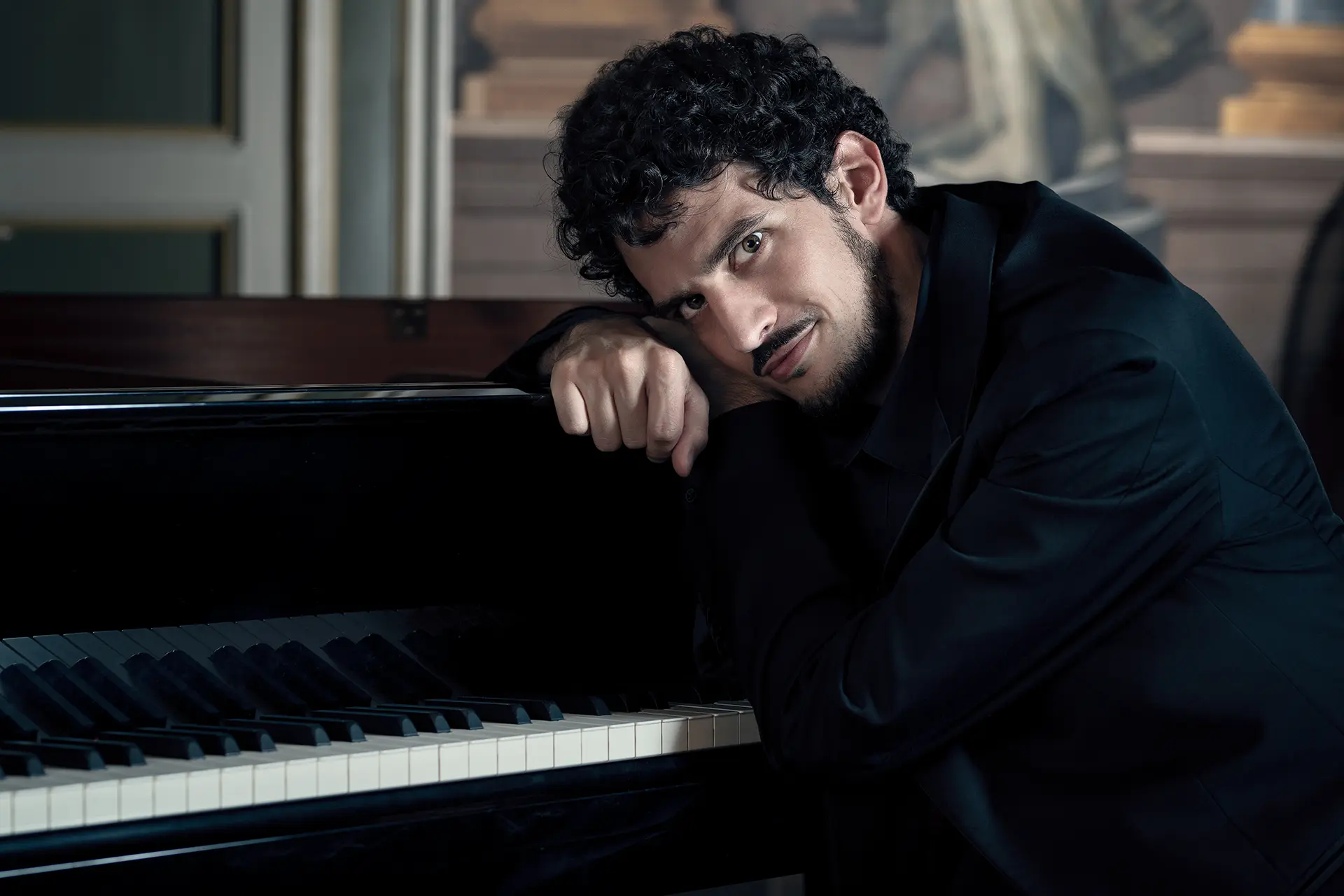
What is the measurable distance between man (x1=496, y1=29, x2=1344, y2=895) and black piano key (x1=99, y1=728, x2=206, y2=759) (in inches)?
17.0

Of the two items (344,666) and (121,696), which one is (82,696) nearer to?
(121,696)

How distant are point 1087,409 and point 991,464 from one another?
99 millimetres

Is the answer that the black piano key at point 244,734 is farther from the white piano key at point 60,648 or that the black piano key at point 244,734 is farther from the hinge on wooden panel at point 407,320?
the hinge on wooden panel at point 407,320

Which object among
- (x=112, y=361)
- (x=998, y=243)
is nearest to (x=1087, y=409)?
(x=998, y=243)

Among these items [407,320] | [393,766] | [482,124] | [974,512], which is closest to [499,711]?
[393,766]

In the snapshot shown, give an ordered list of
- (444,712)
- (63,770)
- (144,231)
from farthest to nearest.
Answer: (144,231) < (444,712) < (63,770)

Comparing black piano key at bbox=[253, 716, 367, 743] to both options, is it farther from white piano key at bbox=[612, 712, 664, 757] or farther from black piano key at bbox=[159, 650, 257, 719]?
white piano key at bbox=[612, 712, 664, 757]

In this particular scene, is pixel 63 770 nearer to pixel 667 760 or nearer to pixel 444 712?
pixel 444 712

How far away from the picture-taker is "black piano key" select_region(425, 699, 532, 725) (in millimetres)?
1262

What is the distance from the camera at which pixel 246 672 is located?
1.29m

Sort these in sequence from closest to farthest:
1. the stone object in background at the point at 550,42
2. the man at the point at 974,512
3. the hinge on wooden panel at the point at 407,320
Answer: the man at the point at 974,512, the hinge on wooden panel at the point at 407,320, the stone object in background at the point at 550,42

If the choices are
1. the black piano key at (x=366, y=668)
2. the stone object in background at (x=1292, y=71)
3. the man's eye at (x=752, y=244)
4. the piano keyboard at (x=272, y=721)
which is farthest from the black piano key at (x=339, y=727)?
the stone object in background at (x=1292, y=71)

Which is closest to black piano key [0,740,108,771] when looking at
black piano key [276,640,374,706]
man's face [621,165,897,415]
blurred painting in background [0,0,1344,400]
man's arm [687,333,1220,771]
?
black piano key [276,640,374,706]

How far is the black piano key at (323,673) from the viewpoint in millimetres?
1299
